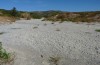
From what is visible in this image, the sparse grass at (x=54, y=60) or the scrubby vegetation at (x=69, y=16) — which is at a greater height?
the sparse grass at (x=54, y=60)

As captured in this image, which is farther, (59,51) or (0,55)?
(59,51)

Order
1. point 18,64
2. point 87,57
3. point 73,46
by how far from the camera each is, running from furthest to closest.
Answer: point 73,46, point 87,57, point 18,64

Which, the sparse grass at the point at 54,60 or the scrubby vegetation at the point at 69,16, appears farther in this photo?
the scrubby vegetation at the point at 69,16

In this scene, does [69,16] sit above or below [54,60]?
below

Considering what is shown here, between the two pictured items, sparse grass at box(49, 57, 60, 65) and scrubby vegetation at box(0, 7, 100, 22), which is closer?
sparse grass at box(49, 57, 60, 65)

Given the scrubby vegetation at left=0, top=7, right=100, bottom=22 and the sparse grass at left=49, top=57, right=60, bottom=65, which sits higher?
the sparse grass at left=49, top=57, right=60, bottom=65

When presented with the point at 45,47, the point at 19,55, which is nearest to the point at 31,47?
the point at 45,47

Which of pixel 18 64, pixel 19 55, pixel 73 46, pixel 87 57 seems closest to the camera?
pixel 18 64

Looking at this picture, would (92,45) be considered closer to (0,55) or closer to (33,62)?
(33,62)

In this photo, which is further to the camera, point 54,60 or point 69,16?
point 69,16

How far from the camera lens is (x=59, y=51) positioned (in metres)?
9.93

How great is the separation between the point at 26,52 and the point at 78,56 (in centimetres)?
261

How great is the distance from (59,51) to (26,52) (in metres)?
1.60

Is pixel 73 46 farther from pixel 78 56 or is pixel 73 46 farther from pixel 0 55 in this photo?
pixel 0 55
